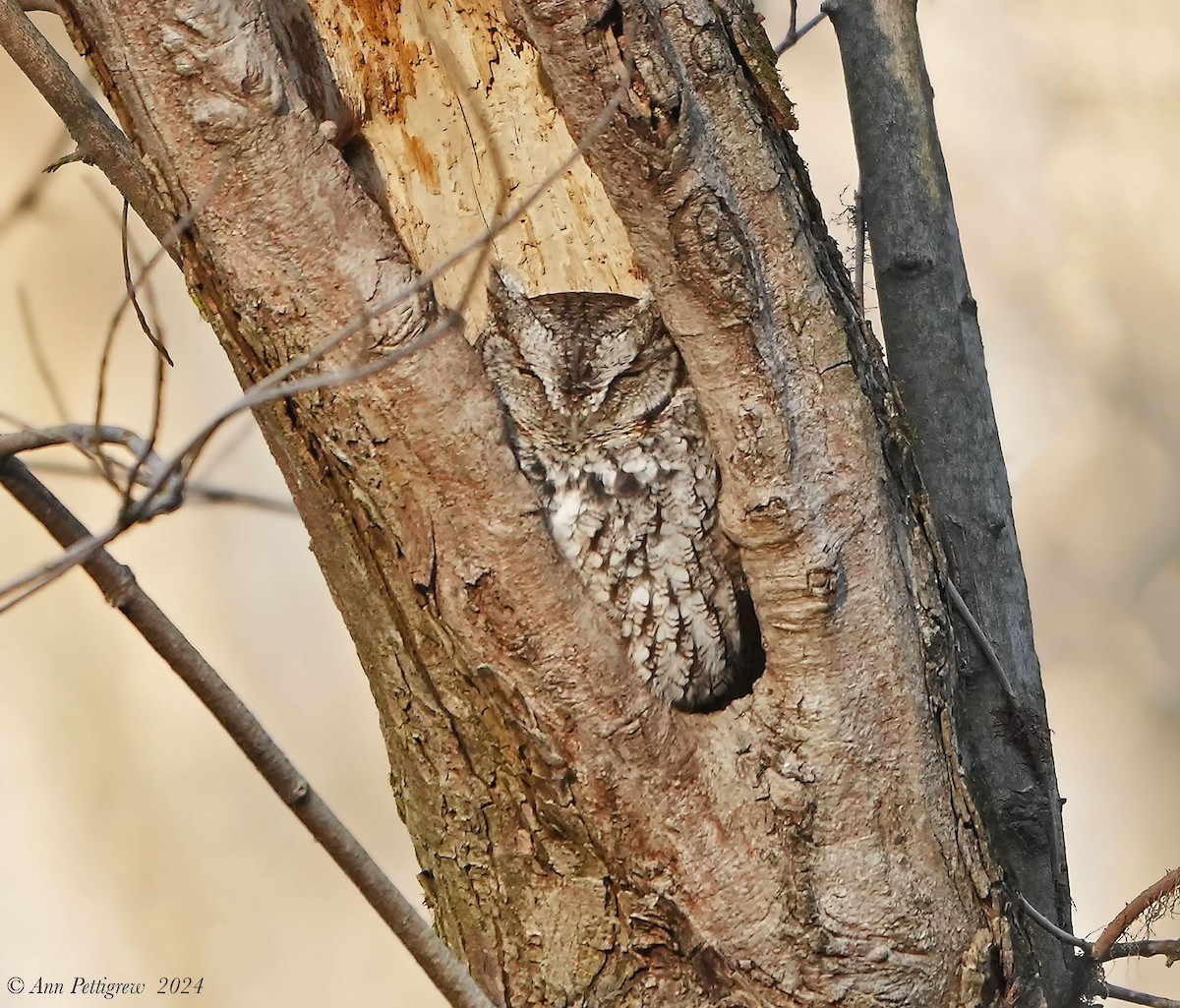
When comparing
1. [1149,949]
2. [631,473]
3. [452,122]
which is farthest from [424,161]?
[1149,949]

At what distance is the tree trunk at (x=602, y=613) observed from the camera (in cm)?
120

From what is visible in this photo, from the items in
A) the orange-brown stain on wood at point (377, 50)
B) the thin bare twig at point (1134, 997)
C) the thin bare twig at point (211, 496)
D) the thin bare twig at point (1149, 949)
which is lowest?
the thin bare twig at point (1134, 997)

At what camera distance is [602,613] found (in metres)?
1.30

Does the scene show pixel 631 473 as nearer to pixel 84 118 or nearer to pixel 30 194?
pixel 84 118

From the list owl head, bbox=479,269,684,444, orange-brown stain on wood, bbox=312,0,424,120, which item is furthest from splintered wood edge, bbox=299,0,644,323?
owl head, bbox=479,269,684,444

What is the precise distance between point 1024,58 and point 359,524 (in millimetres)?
2544

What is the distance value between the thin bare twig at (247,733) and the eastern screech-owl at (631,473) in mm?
761

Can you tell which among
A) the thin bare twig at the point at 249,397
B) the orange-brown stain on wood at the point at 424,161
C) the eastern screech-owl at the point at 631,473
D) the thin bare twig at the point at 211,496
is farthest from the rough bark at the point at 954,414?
the thin bare twig at the point at 211,496

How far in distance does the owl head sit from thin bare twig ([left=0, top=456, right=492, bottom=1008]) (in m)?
1.05

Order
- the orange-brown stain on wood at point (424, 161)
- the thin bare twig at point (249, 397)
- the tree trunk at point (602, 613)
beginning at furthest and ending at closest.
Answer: the orange-brown stain on wood at point (424, 161) → the tree trunk at point (602, 613) → the thin bare twig at point (249, 397)

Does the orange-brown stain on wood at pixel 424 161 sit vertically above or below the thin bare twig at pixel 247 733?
above

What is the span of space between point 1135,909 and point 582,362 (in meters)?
1.10

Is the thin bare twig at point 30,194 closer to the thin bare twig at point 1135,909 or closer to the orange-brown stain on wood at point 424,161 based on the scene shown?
the orange-brown stain on wood at point 424,161

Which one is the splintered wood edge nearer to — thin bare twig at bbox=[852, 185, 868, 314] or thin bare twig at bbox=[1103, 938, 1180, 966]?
thin bare twig at bbox=[852, 185, 868, 314]
